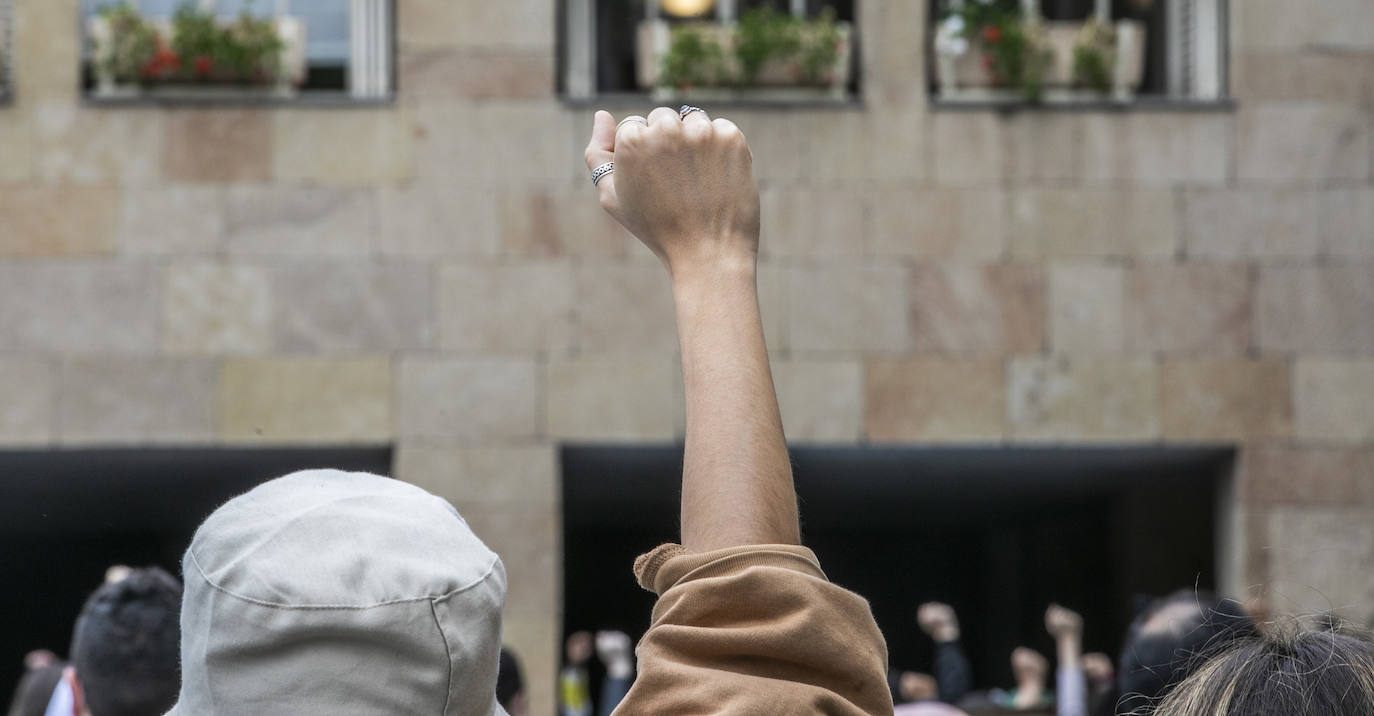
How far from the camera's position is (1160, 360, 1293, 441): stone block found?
1078 cm

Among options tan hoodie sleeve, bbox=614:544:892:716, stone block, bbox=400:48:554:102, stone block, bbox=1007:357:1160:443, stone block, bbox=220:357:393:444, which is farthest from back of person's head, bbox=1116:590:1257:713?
stone block, bbox=400:48:554:102

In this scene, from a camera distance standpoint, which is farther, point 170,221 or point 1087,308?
point 1087,308

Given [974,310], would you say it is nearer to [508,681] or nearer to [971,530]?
[508,681]

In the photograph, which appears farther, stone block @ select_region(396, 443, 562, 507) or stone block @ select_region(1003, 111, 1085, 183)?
stone block @ select_region(1003, 111, 1085, 183)

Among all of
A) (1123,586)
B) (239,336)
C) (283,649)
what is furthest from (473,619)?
(1123,586)

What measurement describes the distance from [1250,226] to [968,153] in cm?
197

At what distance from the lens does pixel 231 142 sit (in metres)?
10.7

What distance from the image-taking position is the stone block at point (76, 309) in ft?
34.4

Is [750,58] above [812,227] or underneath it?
above

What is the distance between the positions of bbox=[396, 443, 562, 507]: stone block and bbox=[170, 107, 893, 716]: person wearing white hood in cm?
909

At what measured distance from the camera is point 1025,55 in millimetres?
10883

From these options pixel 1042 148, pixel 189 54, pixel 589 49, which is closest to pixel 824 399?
pixel 1042 148

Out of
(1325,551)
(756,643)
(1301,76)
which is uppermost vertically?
(1301,76)

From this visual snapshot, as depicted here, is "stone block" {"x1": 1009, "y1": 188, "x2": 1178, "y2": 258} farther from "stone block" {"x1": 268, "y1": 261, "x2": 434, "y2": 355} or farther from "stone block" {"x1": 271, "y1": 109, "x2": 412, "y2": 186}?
"stone block" {"x1": 271, "y1": 109, "x2": 412, "y2": 186}
